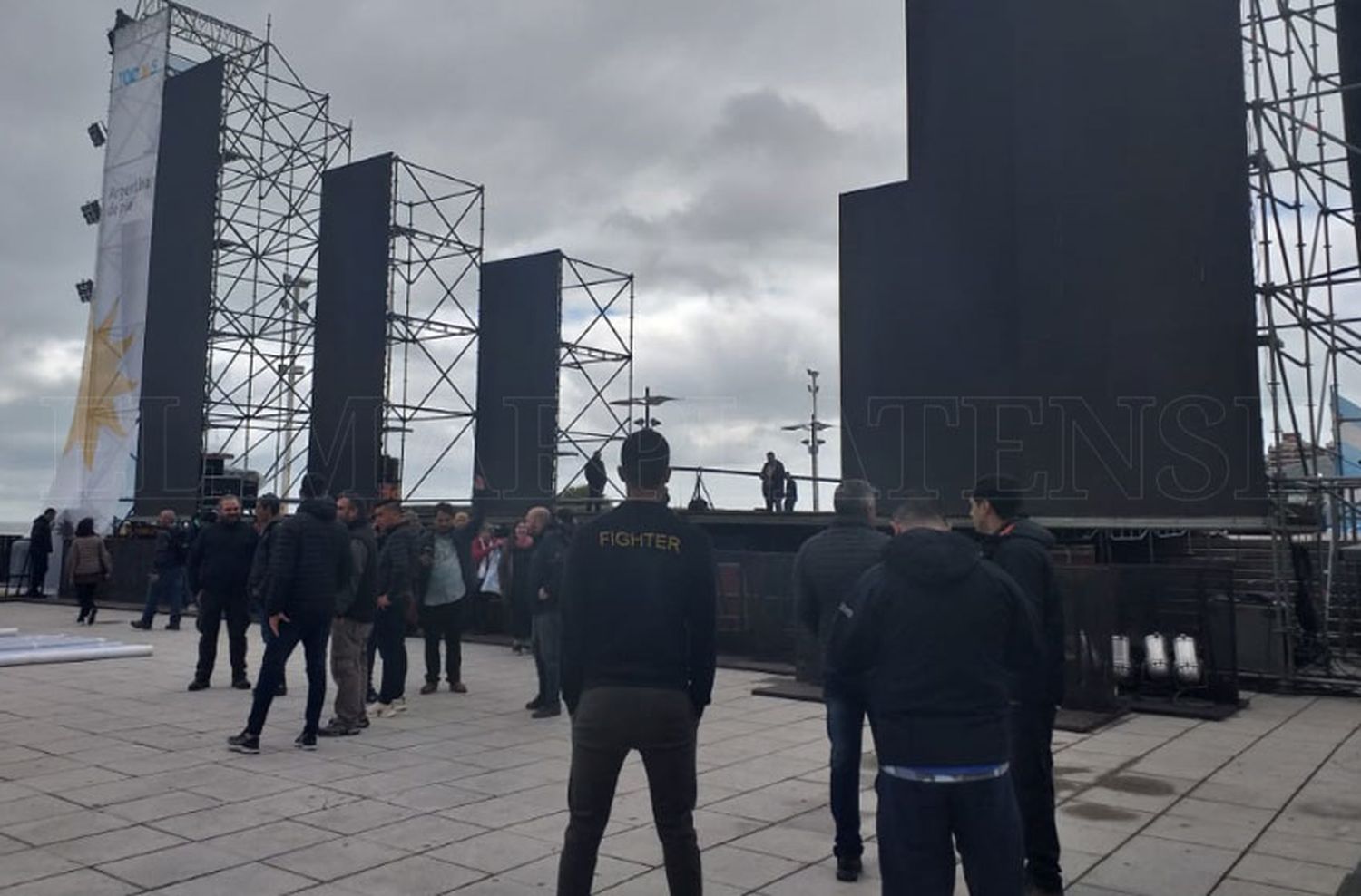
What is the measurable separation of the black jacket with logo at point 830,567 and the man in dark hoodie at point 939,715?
179 centimetres

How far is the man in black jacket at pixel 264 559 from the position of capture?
7410 mm

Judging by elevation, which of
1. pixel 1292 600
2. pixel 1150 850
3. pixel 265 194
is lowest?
pixel 1150 850

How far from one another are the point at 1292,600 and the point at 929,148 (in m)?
6.52

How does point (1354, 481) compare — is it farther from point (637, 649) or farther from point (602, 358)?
point (602, 358)

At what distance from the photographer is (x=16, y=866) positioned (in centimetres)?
450

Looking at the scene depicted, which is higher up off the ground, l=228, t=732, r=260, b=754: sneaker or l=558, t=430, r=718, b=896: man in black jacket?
l=558, t=430, r=718, b=896: man in black jacket

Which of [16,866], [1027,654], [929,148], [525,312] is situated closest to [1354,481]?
[929,148]

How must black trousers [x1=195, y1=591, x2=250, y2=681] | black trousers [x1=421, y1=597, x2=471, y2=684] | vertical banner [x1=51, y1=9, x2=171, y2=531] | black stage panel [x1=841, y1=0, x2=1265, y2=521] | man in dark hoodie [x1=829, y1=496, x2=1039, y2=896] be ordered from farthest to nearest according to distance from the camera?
vertical banner [x1=51, y1=9, x2=171, y2=531], black stage panel [x1=841, y1=0, x2=1265, y2=521], black trousers [x1=195, y1=591, x2=250, y2=681], black trousers [x1=421, y1=597, x2=471, y2=684], man in dark hoodie [x1=829, y1=496, x2=1039, y2=896]

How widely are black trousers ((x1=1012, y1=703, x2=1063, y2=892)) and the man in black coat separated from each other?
66.7 ft

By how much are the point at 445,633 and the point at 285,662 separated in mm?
2635

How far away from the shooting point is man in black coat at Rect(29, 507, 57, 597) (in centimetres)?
1934

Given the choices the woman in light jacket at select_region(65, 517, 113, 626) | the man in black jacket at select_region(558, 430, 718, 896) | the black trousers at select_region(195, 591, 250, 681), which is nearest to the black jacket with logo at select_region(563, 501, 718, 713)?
the man in black jacket at select_region(558, 430, 718, 896)

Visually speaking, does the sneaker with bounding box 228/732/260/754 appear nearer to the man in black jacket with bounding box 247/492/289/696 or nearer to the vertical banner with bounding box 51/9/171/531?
the man in black jacket with bounding box 247/492/289/696

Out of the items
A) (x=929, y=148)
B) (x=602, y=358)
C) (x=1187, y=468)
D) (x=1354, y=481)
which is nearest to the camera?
(x=1187, y=468)
